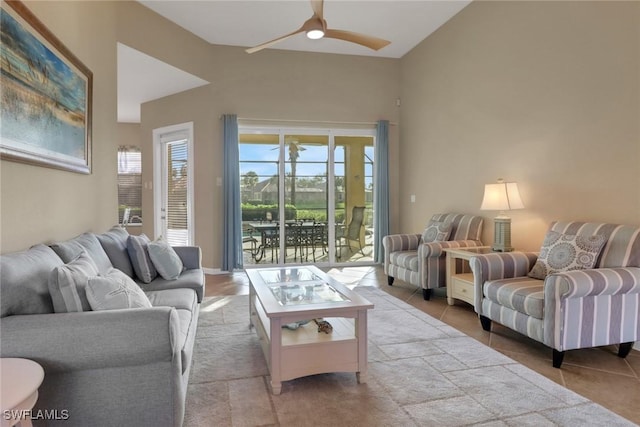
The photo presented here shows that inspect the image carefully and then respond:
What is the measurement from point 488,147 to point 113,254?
3986mm

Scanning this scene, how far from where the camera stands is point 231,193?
557 centimetres

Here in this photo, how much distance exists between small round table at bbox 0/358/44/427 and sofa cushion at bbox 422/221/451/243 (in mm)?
4024

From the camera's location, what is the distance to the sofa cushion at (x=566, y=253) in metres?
2.71

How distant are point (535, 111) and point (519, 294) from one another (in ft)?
6.48

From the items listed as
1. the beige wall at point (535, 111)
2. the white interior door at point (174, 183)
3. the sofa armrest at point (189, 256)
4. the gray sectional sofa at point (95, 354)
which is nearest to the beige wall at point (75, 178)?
the gray sectional sofa at point (95, 354)

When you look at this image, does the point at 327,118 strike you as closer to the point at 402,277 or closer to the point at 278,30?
the point at 278,30

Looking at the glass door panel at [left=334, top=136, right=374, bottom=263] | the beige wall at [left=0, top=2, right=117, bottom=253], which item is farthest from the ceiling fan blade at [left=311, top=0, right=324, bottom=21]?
the glass door panel at [left=334, top=136, right=374, bottom=263]

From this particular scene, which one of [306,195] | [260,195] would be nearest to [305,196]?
[306,195]

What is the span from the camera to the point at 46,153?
2.42 m

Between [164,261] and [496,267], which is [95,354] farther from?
[496,267]

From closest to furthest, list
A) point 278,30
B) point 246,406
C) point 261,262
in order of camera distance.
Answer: point 246,406, point 278,30, point 261,262

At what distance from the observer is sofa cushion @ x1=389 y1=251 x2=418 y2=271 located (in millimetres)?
4301

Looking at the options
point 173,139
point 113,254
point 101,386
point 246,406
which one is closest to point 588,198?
point 246,406

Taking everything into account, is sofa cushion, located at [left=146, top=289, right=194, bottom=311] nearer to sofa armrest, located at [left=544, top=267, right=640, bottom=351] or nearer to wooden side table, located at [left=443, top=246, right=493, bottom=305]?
sofa armrest, located at [left=544, top=267, right=640, bottom=351]
